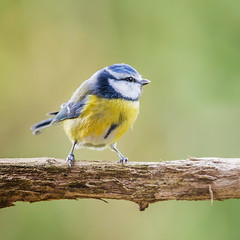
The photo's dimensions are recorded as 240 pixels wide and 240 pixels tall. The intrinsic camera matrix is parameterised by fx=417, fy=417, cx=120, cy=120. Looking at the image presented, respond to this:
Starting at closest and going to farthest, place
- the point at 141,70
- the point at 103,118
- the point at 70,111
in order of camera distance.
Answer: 1. the point at 103,118
2. the point at 70,111
3. the point at 141,70

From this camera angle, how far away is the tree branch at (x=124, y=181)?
1802 millimetres

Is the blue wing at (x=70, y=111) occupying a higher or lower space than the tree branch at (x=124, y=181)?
higher

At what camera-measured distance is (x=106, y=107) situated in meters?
2.11

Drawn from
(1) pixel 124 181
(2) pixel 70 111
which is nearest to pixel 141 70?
(2) pixel 70 111

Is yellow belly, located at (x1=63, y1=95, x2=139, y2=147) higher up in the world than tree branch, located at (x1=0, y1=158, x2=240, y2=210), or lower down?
higher up

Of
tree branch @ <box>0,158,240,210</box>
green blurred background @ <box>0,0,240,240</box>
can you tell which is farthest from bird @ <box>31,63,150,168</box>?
green blurred background @ <box>0,0,240,240</box>

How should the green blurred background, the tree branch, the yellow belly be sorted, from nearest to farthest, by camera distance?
1. the tree branch
2. the yellow belly
3. the green blurred background

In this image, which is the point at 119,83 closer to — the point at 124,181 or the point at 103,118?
the point at 103,118

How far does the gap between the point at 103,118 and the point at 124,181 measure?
0.39 metres

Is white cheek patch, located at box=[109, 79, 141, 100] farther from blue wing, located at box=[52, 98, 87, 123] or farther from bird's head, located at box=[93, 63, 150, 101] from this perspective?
blue wing, located at box=[52, 98, 87, 123]

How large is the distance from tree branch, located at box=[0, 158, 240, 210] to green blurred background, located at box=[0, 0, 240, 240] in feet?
3.70

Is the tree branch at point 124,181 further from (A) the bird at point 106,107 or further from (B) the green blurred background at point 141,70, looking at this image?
(B) the green blurred background at point 141,70

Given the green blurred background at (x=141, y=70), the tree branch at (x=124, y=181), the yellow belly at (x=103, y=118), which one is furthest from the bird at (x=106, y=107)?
the green blurred background at (x=141, y=70)

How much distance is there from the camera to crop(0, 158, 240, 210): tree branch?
180cm
